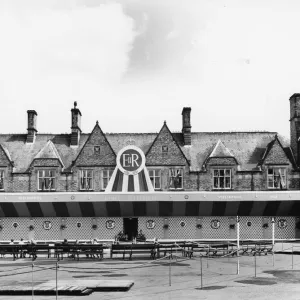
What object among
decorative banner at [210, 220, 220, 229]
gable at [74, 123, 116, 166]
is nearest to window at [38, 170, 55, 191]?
gable at [74, 123, 116, 166]

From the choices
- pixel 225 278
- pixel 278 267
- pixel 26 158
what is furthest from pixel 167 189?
pixel 225 278

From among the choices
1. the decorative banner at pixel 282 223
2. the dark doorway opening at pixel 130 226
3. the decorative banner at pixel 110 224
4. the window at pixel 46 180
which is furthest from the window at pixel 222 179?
the window at pixel 46 180

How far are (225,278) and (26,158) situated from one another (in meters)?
27.1

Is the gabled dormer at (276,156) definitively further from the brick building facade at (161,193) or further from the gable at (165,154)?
the gable at (165,154)

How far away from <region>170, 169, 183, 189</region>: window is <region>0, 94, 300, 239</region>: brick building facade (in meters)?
0.08

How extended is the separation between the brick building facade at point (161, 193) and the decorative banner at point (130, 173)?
44 cm

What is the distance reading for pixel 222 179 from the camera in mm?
40406

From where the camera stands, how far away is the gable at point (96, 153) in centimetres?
4078

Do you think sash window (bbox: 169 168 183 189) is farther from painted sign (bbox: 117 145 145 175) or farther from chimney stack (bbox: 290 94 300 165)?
chimney stack (bbox: 290 94 300 165)

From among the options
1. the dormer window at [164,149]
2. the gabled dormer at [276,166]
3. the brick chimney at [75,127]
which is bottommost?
the gabled dormer at [276,166]

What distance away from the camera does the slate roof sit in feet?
Result: 137

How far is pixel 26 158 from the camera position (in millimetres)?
42125

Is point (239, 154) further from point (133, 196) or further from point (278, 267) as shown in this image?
point (278, 267)

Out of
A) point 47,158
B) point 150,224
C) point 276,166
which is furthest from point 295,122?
point 47,158
